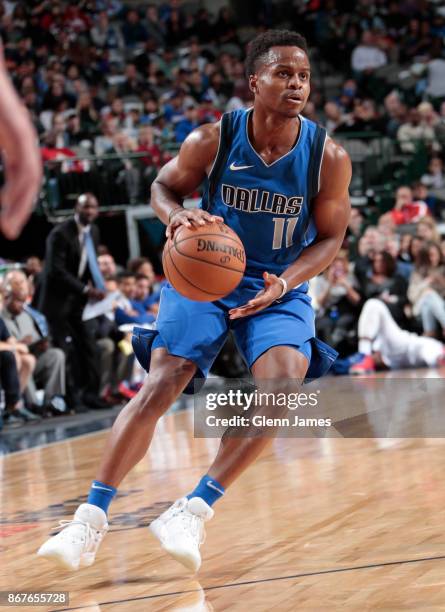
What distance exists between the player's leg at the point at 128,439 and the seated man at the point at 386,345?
7.13 m

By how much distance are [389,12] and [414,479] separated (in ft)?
45.8

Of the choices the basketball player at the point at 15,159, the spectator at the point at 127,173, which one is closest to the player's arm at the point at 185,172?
the basketball player at the point at 15,159

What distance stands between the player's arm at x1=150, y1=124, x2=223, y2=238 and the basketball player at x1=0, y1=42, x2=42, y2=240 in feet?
7.28

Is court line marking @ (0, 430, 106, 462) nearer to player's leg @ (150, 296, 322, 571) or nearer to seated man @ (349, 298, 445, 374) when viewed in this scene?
player's leg @ (150, 296, 322, 571)

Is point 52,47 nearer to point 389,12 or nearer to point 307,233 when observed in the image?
point 389,12

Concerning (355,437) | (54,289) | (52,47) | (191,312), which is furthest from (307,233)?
(52,47)

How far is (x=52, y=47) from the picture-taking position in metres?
16.8

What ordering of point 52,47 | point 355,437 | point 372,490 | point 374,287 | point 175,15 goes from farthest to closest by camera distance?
1. point 175,15
2. point 52,47
3. point 374,287
4. point 355,437
5. point 372,490

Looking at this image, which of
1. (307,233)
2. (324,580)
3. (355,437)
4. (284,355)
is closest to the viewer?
(324,580)

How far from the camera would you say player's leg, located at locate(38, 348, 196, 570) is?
3691 millimetres

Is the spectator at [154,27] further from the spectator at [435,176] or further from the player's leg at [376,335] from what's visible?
the player's leg at [376,335]

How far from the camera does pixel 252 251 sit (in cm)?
415

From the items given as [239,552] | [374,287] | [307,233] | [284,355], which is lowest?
[374,287]

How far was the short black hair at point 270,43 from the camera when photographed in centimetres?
395
